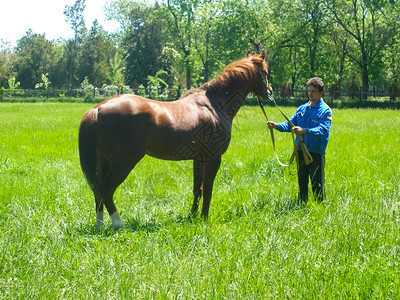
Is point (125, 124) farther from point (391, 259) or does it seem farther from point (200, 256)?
point (391, 259)

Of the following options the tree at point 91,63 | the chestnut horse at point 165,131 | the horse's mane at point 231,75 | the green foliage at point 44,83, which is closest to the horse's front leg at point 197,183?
the chestnut horse at point 165,131

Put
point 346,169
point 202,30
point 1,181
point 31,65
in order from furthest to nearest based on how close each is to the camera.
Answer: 1. point 31,65
2. point 202,30
3. point 346,169
4. point 1,181

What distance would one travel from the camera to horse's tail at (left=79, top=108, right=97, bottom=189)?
3.63 m

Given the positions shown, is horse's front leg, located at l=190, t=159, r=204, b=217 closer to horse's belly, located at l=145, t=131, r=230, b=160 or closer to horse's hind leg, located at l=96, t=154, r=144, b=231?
horse's belly, located at l=145, t=131, r=230, b=160

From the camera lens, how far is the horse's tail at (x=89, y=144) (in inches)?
143

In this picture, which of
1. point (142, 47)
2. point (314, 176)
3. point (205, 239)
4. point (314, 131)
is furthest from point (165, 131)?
point (142, 47)

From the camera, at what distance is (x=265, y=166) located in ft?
22.1

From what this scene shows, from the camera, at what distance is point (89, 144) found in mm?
3699

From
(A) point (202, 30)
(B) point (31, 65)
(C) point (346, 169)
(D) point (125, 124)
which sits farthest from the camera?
(B) point (31, 65)

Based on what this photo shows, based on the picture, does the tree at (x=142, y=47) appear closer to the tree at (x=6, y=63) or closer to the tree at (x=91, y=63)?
the tree at (x=91, y=63)

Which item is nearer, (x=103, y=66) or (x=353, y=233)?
(x=353, y=233)

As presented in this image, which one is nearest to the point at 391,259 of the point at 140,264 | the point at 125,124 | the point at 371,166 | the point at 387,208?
the point at 387,208

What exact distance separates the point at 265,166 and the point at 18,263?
15.7ft

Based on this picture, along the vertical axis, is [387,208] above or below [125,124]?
below
